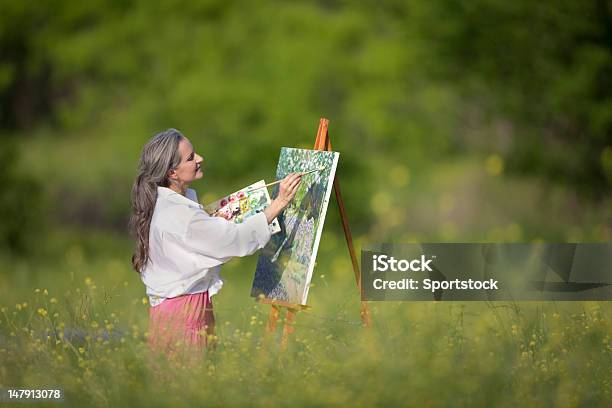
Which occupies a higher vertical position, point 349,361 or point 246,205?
point 246,205

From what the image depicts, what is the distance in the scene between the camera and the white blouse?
4.07 meters

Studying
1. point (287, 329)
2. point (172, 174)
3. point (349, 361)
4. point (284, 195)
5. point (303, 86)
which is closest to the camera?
point (349, 361)

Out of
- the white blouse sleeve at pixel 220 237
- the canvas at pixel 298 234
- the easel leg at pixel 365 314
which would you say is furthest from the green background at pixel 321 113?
the white blouse sleeve at pixel 220 237

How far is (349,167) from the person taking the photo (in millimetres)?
13727

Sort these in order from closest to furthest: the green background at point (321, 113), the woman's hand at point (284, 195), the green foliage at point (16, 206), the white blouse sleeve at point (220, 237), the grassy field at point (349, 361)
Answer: the grassy field at point (349, 361), the white blouse sleeve at point (220, 237), the woman's hand at point (284, 195), the green foliage at point (16, 206), the green background at point (321, 113)

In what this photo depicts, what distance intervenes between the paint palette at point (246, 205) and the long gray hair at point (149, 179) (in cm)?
44

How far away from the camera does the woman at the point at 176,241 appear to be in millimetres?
4078

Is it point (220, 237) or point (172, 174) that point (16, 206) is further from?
point (220, 237)

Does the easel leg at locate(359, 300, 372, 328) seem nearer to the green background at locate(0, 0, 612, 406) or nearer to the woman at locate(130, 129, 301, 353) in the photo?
the woman at locate(130, 129, 301, 353)

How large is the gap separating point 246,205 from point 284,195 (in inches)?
10.9

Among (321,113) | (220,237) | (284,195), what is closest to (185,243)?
(220,237)

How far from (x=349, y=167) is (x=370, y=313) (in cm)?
916

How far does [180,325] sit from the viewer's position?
4121 millimetres

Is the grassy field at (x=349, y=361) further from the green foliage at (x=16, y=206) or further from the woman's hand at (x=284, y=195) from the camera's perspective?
the green foliage at (x=16, y=206)
